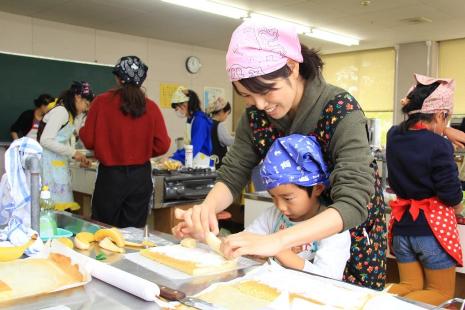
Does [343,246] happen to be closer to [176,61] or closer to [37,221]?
[37,221]

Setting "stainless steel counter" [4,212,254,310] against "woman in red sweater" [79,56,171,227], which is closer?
"stainless steel counter" [4,212,254,310]

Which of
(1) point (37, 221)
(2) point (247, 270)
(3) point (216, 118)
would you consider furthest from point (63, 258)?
(3) point (216, 118)

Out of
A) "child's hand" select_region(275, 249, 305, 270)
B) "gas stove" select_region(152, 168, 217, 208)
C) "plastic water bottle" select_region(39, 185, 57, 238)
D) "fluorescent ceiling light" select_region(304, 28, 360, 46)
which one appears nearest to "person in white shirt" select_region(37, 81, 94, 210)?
"gas stove" select_region(152, 168, 217, 208)

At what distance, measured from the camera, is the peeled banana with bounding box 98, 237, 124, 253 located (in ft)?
4.19

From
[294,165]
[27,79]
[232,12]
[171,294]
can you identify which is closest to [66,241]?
[171,294]

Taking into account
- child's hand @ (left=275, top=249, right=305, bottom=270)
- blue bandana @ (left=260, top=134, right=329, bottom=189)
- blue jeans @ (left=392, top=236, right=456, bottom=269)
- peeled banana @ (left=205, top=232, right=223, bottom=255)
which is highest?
blue bandana @ (left=260, top=134, right=329, bottom=189)

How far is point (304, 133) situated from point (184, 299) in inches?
22.6

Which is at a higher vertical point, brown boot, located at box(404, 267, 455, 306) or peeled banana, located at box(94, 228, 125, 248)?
peeled banana, located at box(94, 228, 125, 248)

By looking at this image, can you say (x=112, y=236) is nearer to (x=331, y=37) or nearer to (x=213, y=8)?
(x=213, y=8)

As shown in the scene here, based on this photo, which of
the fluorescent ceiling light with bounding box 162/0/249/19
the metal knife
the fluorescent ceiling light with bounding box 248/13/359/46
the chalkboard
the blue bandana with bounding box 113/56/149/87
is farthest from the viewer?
the fluorescent ceiling light with bounding box 248/13/359/46

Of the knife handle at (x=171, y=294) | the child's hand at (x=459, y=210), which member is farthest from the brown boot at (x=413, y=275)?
the knife handle at (x=171, y=294)

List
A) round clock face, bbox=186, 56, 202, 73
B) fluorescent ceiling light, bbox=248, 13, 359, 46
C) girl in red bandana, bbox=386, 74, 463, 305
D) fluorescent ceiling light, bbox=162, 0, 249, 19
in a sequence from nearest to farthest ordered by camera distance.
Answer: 1. girl in red bandana, bbox=386, 74, 463, 305
2. fluorescent ceiling light, bbox=162, 0, 249, 19
3. fluorescent ceiling light, bbox=248, 13, 359, 46
4. round clock face, bbox=186, 56, 202, 73

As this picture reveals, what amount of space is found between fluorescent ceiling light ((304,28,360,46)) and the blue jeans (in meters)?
4.22

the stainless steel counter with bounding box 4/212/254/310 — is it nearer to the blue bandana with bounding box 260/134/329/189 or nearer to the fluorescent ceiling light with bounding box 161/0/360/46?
the blue bandana with bounding box 260/134/329/189
